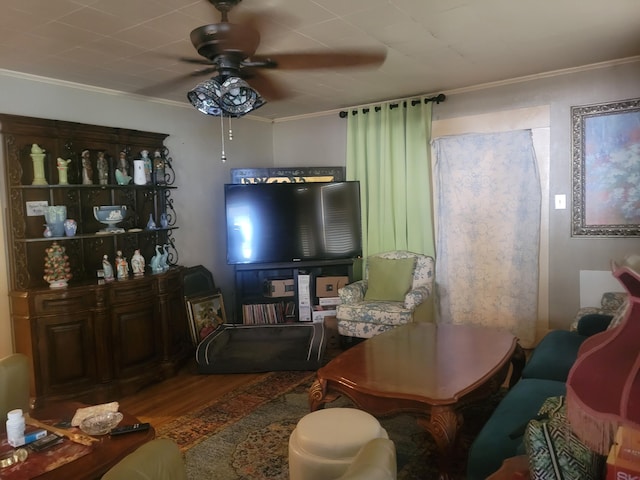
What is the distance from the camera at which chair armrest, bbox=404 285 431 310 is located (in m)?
4.14

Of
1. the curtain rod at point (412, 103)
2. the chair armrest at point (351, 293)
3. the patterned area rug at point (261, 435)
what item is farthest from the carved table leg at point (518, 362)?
the curtain rod at point (412, 103)

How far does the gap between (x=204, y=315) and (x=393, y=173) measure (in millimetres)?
2348

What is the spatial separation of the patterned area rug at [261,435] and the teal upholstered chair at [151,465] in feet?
4.24

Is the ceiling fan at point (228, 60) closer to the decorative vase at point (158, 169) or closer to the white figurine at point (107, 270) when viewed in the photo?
the decorative vase at point (158, 169)

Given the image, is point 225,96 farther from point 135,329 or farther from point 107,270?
point 135,329

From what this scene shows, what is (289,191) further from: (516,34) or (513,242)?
(516,34)

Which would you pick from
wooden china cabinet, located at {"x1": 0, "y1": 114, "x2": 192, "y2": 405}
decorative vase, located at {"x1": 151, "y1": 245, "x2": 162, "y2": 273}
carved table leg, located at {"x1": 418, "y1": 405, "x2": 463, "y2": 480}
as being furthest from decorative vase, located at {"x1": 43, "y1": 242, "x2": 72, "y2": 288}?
carved table leg, located at {"x1": 418, "y1": 405, "x2": 463, "y2": 480}

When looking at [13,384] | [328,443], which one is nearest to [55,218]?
[13,384]

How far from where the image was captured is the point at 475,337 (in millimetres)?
3135

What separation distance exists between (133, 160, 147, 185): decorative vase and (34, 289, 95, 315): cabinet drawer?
3.46 feet

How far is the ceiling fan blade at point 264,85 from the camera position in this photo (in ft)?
10.6

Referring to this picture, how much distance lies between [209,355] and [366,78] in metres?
2.68

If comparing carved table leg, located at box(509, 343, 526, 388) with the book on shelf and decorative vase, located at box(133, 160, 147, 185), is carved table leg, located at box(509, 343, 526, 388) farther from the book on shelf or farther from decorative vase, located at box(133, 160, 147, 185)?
decorative vase, located at box(133, 160, 147, 185)

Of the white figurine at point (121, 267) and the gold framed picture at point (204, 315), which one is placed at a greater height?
the white figurine at point (121, 267)
